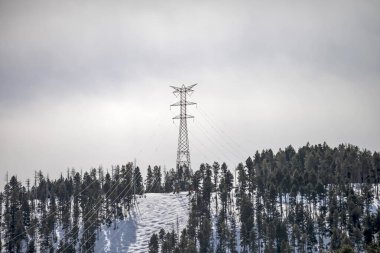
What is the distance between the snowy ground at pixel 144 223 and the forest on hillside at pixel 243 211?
13.6ft

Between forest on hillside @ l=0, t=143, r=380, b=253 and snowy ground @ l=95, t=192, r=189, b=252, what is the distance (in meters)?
4.15

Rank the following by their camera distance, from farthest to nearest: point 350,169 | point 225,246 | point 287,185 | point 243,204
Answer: point 350,169 → point 287,185 → point 243,204 → point 225,246

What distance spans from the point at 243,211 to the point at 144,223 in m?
40.4

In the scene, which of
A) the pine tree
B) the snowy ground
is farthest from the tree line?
the snowy ground

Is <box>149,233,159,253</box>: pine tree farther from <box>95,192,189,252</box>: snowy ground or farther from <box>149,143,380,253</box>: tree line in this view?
<box>95,192,189,252</box>: snowy ground

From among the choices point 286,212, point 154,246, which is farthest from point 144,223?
point 286,212

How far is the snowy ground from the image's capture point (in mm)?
159500

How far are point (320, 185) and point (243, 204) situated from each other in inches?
973

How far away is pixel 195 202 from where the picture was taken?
16962 cm

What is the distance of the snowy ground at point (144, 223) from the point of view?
160m

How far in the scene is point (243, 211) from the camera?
14862 cm

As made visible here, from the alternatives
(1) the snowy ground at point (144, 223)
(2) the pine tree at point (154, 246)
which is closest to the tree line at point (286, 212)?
(2) the pine tree at point (154, 246)

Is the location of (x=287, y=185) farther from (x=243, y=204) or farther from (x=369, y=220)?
(x=369, y=220)

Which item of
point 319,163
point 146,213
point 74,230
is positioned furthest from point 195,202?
point 319,163
